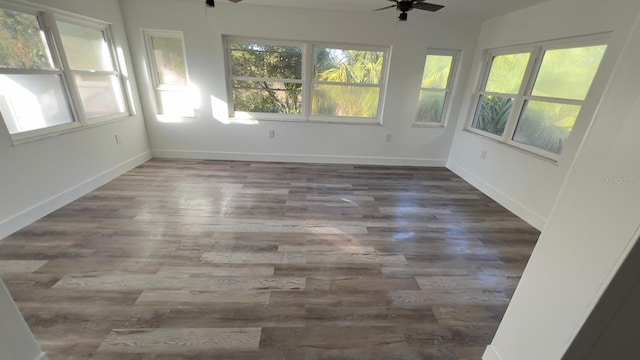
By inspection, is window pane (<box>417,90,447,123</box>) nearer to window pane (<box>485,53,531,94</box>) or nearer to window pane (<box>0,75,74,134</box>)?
window pane (<box>485,53,531,94</box>)

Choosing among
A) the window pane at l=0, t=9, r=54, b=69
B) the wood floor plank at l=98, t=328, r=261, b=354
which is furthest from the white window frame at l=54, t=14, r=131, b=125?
the wood floor plank at l=98, t=328, r=261, b=354

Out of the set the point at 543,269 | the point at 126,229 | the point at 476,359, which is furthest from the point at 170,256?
the point at 543,269

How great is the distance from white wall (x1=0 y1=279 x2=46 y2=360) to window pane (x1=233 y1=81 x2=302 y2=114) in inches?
146

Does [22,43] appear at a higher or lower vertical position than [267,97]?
higher

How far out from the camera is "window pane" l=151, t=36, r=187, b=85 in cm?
387

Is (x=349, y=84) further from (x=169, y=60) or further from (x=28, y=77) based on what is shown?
(x=28, y=77)

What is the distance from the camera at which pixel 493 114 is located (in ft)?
12.2

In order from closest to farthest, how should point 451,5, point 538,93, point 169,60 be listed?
point 538,93 < point 451,5 < point 169,60

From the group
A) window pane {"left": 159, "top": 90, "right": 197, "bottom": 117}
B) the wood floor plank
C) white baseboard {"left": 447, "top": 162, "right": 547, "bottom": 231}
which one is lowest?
the wood floor plank

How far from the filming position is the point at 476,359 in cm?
142

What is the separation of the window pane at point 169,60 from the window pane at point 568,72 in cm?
490

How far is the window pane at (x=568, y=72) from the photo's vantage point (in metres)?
2.43

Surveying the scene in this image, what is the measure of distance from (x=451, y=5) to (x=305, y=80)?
2.21 m

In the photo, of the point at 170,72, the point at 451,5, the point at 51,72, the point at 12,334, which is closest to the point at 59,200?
the point at 51,72
